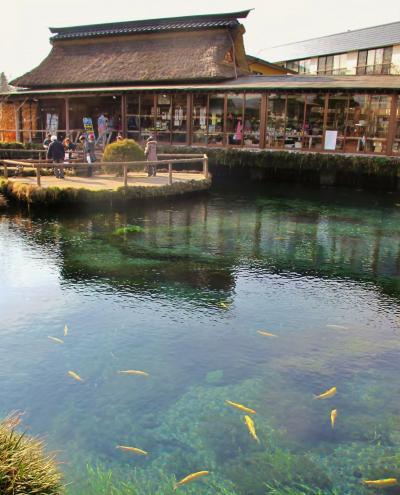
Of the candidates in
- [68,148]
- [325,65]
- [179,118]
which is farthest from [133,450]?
[325,65]

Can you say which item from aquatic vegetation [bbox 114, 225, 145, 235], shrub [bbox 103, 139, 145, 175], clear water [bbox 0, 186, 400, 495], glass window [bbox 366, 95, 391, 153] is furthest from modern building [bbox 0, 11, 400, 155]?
aquatic vegetation [bbox 114, 225, 145, 235]

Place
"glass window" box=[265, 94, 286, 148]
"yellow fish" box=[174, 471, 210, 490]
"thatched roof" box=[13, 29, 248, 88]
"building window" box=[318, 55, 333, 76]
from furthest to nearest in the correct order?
"building window" box=[318, 55, 333, 76] < "thatched roof" box=[13, 29, 248, 88] < "glass window" box=[265, 94, 286, 148] < "yellow fish" box=[174, 471, 210, 490]

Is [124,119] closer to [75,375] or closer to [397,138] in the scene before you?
[397,138]

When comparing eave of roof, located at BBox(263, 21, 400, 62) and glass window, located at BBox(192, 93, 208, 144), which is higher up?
eave of roof, located at BBox(263, 21, 400, 62)

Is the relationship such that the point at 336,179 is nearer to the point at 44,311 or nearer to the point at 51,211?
the point at 51,211

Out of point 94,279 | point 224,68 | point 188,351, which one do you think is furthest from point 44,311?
point 224,68

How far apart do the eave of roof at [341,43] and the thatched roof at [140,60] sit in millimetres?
19984

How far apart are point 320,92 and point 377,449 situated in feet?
62.9

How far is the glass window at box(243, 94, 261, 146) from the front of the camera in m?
23.4

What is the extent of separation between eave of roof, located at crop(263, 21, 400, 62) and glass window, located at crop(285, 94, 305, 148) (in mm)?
24615

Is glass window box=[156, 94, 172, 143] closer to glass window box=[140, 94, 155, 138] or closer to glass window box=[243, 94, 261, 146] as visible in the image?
glass window box=[140, 94, 155, 138]

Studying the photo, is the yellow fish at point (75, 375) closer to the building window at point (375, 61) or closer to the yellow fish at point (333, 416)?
the yellow fish at point (333, 416)

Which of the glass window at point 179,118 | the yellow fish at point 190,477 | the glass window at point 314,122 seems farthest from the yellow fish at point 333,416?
the glass window at point 179,118

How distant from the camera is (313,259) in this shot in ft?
34.8
